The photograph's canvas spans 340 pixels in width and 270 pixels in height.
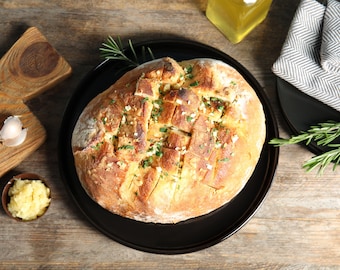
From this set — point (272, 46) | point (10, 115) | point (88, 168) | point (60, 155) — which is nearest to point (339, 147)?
point (272, 46)

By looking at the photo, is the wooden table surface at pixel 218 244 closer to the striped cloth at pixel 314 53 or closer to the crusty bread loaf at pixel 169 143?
the striped cloth at pixel 314 53

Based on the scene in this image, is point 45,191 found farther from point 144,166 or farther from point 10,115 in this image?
point 144,166

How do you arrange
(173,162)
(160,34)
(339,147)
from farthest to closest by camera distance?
(160,34)
(339,147)
(173,162)

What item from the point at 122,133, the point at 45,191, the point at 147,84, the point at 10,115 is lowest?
the point at 45,191

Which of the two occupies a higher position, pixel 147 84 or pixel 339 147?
pixel 147 84

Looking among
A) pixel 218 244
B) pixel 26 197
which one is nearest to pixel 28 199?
pixel 26 197
